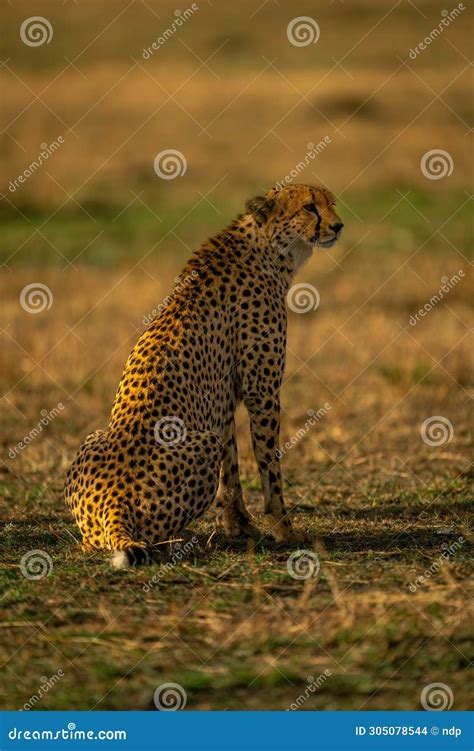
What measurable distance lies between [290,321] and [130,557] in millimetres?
6561

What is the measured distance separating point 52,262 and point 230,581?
9.22 metres

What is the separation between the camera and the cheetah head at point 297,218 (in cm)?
632

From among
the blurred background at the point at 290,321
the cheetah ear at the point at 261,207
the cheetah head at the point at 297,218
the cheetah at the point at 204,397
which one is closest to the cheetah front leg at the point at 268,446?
the cheetah at the point at 204,397

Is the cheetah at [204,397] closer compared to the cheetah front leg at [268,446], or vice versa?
the cheetah at [204,397]

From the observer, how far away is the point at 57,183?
17922mm

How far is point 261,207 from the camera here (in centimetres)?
639

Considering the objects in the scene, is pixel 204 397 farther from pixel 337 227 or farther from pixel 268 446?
pixel 337 227

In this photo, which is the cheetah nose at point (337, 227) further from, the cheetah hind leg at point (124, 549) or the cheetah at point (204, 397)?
the cheetah hind leg at point (124, 549)

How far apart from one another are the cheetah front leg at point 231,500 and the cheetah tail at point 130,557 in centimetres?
95

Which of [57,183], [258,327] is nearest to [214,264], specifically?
[258,327]

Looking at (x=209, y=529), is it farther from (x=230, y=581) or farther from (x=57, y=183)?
(x=57, y=183)

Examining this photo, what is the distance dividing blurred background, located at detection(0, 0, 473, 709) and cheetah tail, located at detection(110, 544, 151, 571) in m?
0.15

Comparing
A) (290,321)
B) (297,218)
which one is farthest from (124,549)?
(290,321)

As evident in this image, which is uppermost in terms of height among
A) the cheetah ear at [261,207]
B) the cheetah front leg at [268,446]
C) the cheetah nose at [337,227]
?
the cheetah nose at [337,227]
